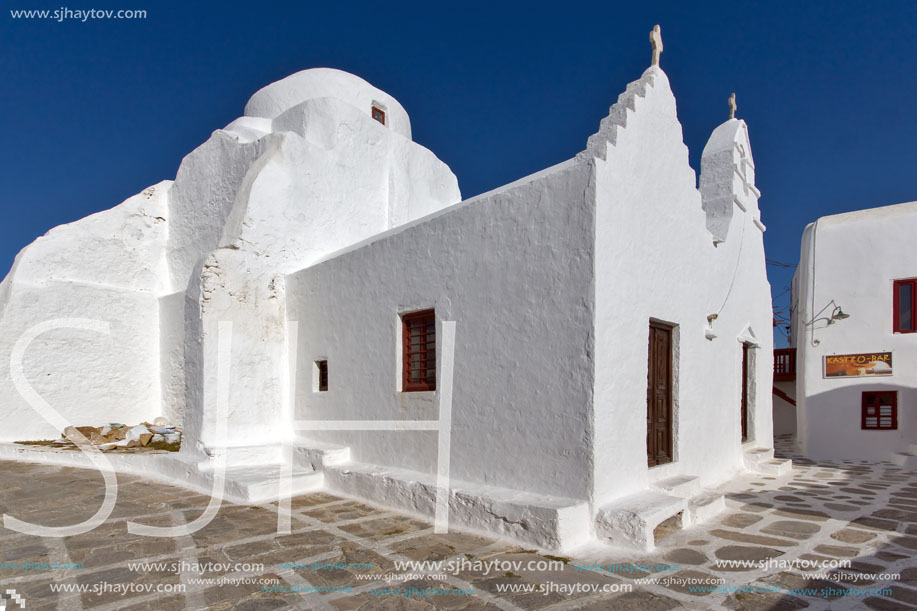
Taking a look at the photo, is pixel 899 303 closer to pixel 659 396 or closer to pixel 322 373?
pixel 659 396

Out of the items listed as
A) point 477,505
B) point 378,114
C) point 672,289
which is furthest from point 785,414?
point 477,505

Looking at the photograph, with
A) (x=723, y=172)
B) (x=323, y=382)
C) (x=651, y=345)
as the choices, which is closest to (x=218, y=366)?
(x=323, y=382)

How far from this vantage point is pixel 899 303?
10234mm

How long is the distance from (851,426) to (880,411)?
520 mm

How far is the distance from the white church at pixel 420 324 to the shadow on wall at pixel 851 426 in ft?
10.8

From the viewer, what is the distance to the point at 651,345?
5254 mm

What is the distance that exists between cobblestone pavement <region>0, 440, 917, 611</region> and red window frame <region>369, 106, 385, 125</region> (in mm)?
7270

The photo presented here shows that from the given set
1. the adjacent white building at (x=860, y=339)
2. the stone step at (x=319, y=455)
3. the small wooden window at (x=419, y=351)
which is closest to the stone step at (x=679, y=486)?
the small wooden window at (x=419, y=351)

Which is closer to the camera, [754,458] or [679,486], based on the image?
[679,486]

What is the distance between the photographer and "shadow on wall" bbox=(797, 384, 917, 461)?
993 centimetres

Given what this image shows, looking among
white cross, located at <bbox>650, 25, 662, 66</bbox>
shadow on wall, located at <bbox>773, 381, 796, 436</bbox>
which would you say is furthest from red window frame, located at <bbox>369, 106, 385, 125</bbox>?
shadow on wall, located at <bbox>773, 381, 796, 436</bbox>

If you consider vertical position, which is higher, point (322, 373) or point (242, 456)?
point (322, 373)

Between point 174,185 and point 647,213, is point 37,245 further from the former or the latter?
point 647,213

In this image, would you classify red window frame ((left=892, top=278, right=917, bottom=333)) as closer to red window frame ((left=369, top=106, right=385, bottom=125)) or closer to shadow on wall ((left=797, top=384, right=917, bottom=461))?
shadow on wall ((left=797, top=384, right=917, bottom=461))
